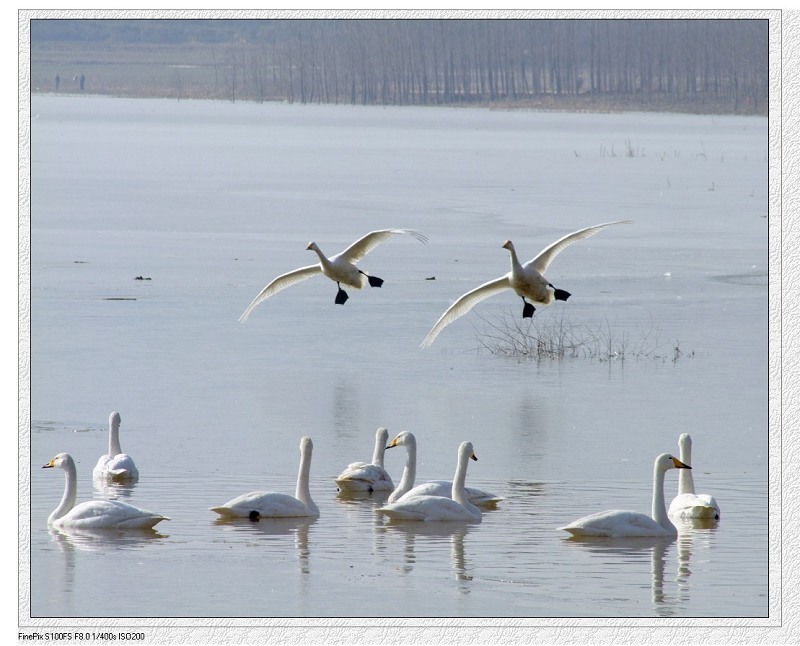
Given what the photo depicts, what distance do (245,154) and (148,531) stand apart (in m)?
44.9

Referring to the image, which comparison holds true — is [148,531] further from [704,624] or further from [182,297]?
[182,297]

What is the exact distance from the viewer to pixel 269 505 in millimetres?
12297

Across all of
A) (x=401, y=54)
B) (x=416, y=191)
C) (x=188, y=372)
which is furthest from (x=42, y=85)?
(x=188, y=372)

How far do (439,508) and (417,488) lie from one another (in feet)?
1.23

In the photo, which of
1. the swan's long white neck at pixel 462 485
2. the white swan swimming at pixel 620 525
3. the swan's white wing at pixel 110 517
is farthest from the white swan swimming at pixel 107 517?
the white swan swimming at pixel 620 525

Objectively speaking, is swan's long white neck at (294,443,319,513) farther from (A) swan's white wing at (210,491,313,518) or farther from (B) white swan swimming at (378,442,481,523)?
(B) white swan swimming at (378,442,481,523)

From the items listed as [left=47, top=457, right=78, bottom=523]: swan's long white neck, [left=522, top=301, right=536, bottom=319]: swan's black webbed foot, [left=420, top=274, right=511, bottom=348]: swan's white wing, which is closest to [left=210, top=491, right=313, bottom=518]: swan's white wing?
[left=47, top=457, right=78, bottom=523]: swan's long white neck

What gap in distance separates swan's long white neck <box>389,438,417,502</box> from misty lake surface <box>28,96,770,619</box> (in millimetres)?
271

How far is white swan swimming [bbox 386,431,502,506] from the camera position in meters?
12.6

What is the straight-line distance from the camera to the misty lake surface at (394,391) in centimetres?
1074

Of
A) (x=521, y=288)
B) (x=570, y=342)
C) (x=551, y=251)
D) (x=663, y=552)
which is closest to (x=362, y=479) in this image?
(x=663, y=552)

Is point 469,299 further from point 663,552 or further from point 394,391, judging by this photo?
point 663,552

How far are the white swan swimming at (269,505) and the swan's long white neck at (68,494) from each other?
103 centimetres

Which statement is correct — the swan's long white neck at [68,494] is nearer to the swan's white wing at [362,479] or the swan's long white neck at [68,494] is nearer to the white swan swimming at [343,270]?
the swan's white wing at [362,479]
